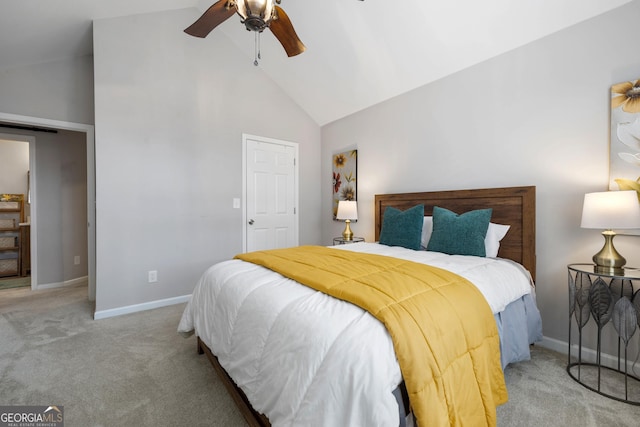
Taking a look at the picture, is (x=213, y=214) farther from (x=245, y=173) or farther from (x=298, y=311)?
(x=298, y=311)

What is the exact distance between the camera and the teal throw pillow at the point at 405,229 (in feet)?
8.57

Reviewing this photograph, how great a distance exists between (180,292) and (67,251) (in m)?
2.13

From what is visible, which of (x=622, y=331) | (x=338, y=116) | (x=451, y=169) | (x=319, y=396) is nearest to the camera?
(x=319, y=396)

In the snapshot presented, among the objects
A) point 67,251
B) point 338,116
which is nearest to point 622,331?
point 338,116

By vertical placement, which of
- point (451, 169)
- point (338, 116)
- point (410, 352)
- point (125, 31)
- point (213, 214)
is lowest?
point (410, 352)

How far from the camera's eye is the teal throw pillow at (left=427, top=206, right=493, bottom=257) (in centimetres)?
219

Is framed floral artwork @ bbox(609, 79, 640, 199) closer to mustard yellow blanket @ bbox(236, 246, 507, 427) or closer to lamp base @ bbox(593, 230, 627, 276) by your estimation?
lamp base @ bbox(593, 230, 627, 276)

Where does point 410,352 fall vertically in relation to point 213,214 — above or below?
below

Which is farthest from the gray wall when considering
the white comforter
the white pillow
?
the white pillow

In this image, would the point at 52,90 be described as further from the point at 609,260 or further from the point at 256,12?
the point at 609,260

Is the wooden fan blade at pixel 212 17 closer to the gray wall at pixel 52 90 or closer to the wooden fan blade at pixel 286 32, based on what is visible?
the wooden fan blade at pixel 286 32

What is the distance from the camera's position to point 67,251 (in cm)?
400

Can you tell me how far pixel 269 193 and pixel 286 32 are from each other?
231 centimetres

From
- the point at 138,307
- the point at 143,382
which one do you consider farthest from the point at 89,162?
the point at 143,382
